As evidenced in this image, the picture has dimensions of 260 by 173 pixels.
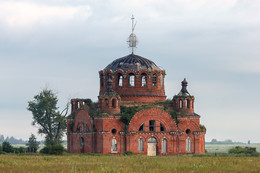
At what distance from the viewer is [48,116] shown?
8119 cm

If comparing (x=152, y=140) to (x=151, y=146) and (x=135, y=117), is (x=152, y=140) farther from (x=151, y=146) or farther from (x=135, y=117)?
(x=135, y=117)

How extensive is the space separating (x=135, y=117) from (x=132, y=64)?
7.96m

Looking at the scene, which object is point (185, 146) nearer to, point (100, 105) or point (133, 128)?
point (133, 128)

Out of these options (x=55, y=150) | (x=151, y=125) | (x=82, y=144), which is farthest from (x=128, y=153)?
(x=55, y=150)

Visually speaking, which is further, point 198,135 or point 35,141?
point 35,141

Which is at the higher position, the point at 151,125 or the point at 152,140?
the point at 151,125

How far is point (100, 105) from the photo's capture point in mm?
65000

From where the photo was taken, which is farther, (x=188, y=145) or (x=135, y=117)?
(x=188, y=145)

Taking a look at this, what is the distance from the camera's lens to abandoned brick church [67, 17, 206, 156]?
6372cm

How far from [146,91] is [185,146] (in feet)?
27.5

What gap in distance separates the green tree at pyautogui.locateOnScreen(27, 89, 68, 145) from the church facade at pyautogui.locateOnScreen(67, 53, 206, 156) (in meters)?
10.4

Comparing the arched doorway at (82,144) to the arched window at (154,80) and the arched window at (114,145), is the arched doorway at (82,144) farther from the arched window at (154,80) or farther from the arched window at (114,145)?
the arched window at (154,80)

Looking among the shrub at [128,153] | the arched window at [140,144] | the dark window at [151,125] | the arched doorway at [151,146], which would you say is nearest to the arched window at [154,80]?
the dark window at [151,125]

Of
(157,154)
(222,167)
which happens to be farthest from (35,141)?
(222,167)
